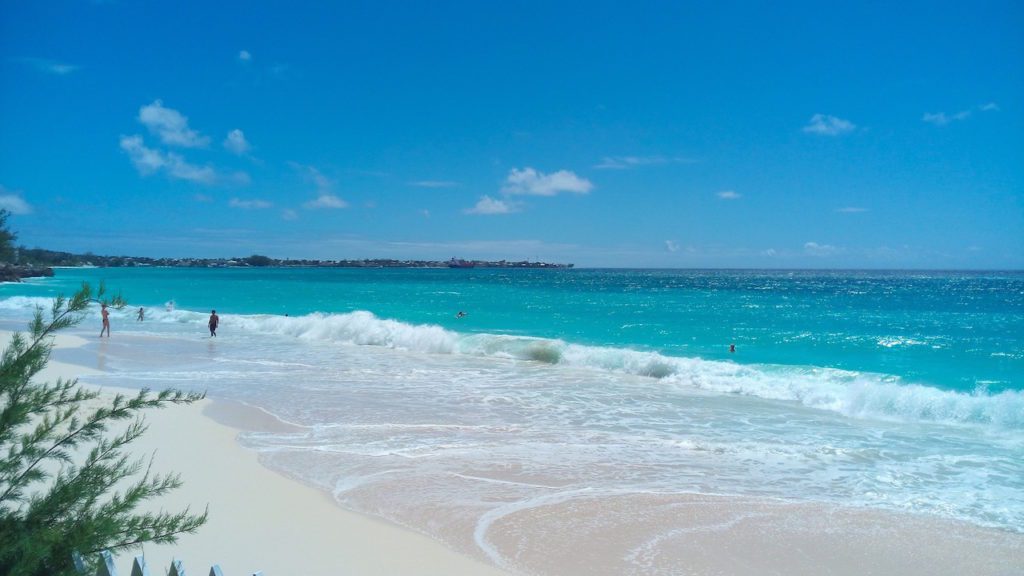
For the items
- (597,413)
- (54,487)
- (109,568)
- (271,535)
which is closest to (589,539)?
(271,535)

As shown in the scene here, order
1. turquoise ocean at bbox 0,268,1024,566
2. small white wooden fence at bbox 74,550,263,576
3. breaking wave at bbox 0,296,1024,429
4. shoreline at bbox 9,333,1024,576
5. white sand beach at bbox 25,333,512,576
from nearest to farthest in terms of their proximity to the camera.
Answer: small white wooden fence at bbox 74,550,263,576 < white sand beach at bbox 25,333,512,576 < shoreline at bbox 9,333,1024,576 < turquoise ocean at bbox 0,268,1024,566 < breaking wave at bbox 0,296,1024,429

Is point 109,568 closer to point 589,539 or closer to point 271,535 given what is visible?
point 271,535

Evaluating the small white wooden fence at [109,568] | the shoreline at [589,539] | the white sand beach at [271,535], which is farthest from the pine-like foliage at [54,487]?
the shoreline at [589,539]

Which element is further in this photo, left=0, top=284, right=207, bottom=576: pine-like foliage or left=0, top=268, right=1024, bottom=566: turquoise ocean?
left=0, top=268, right=1024, bottom=566: turquoise ocean

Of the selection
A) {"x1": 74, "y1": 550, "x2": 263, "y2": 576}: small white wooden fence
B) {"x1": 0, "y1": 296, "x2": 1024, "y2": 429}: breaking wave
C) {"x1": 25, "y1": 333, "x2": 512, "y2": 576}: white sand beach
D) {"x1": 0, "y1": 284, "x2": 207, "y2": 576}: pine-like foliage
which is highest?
{"x1": 0, "y1": 284, "x2": 207, "y2": 576}: pine-like foliage

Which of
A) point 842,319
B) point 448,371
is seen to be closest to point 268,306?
point 448,371

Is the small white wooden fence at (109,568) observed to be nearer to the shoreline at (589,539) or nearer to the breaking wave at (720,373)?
the shoreline at (589,539)

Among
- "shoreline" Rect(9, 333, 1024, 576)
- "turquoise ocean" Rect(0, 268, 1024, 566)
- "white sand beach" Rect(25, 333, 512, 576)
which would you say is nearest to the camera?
"white sand beach" Rect(25, 333, 512, 576)

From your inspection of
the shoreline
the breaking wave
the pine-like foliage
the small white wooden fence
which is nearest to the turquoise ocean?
the breaking wave

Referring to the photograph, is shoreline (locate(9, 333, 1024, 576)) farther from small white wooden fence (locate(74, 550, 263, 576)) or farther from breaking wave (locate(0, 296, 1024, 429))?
breaking wave (locate(0, 296, 1024, 429))

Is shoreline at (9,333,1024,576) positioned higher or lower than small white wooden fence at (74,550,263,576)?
lower

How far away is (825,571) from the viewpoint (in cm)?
634

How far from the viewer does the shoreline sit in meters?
6.09

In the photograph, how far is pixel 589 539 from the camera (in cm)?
686
